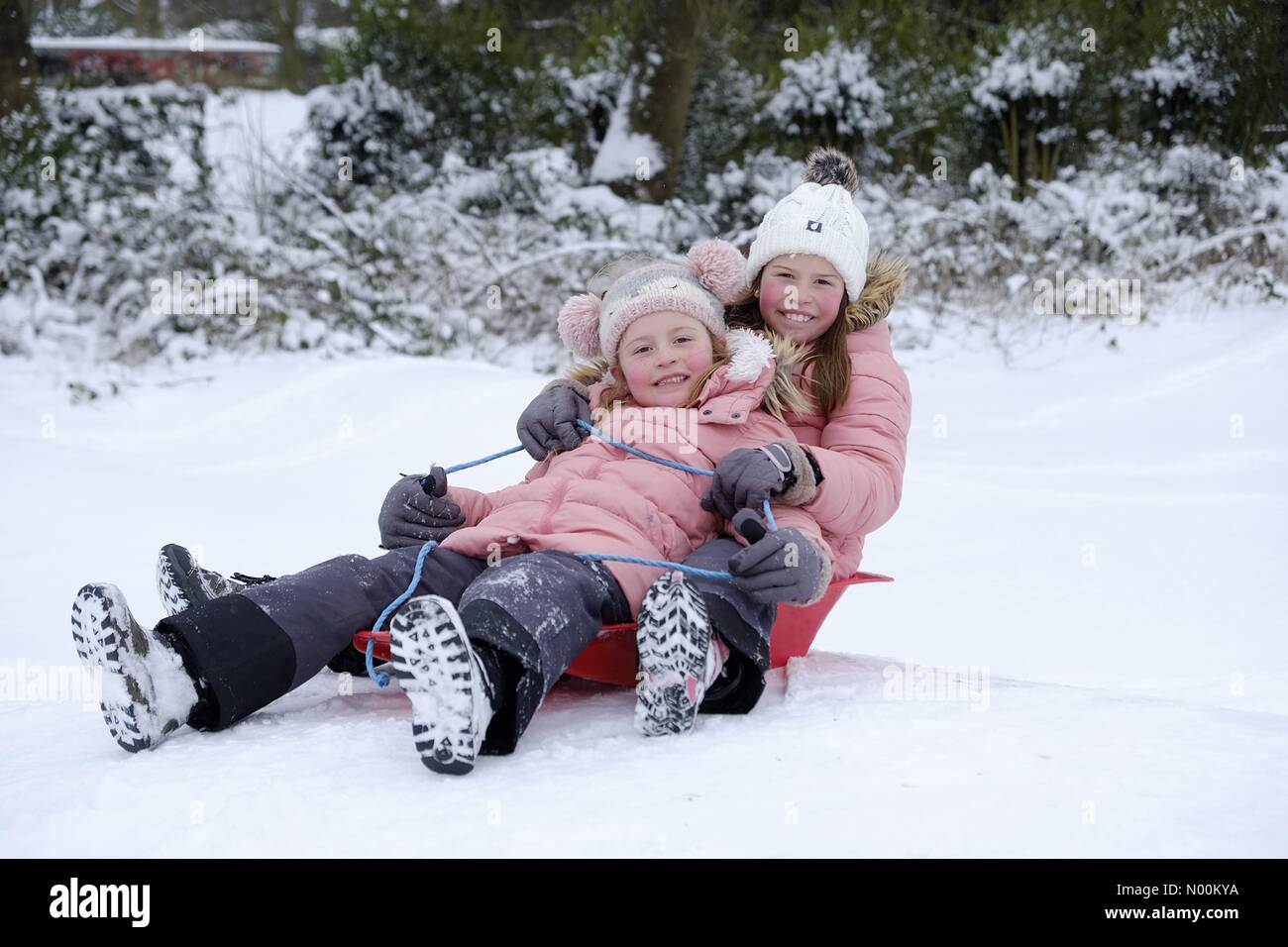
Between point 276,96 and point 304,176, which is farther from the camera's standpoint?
point 276,96

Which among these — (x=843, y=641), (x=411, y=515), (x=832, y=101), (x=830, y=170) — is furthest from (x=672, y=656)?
(x=832, y=101)

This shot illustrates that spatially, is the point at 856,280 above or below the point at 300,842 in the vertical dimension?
above

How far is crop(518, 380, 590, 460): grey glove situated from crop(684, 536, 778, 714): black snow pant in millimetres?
459

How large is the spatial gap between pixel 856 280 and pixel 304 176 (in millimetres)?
5843

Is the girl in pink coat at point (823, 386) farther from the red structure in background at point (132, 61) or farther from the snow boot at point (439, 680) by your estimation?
the red structure in background at point (132, 61)

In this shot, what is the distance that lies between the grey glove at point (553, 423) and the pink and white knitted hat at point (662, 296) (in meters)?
0.13

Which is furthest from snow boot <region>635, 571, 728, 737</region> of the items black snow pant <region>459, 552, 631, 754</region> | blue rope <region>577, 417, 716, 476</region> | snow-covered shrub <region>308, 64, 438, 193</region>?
snow-covered shrub <region>308, 64, 438, 193</region>

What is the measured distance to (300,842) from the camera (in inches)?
53.1

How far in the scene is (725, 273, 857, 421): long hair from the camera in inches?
91.8

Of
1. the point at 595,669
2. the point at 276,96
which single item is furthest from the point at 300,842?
the point at 276,96

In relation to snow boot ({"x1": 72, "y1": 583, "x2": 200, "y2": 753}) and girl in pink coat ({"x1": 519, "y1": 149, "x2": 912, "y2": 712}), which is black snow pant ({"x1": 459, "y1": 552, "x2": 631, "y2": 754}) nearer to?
girl in pink coat ({"x1": 519, "y1": 149, "x2": 912, "y2": 712})

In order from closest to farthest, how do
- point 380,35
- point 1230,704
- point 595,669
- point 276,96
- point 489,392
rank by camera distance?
point 595,669 < point 1230,704 < point 489,392 < point 380,35 < point 276,96

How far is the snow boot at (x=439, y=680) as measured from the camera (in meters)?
1.53
